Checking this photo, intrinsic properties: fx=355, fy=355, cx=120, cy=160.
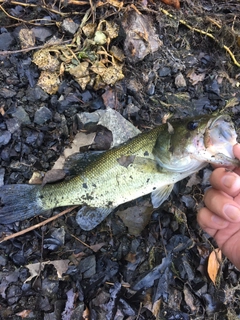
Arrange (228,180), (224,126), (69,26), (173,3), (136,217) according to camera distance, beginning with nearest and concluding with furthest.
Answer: (228,180), (224,126), (136,217), (69,26), (173,3)

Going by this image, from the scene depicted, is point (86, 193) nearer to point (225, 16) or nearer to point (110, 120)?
point (110, 120)

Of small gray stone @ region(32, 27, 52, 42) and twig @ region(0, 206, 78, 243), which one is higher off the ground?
small gray stone @ region(32, 27, 52, 42)

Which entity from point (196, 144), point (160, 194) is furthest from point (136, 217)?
point (196, 144)

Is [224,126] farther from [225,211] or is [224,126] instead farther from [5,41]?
[5,41]

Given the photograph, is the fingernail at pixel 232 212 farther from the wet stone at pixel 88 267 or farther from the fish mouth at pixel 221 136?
the wet stone at pixel 88 267

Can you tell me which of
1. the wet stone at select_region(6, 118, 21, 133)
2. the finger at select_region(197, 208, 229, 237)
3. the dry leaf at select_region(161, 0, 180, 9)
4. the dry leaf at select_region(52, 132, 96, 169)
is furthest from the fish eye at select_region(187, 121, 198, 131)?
the dry leaf at select_region(161, 0, 180, 9)

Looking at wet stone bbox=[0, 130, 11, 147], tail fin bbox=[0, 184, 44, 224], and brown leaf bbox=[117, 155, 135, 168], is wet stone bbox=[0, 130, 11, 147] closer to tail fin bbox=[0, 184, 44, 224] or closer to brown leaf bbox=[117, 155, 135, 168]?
tail fin bbox=[0, 184, 44, 224]

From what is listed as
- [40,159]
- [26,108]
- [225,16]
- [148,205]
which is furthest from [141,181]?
[225,16]
